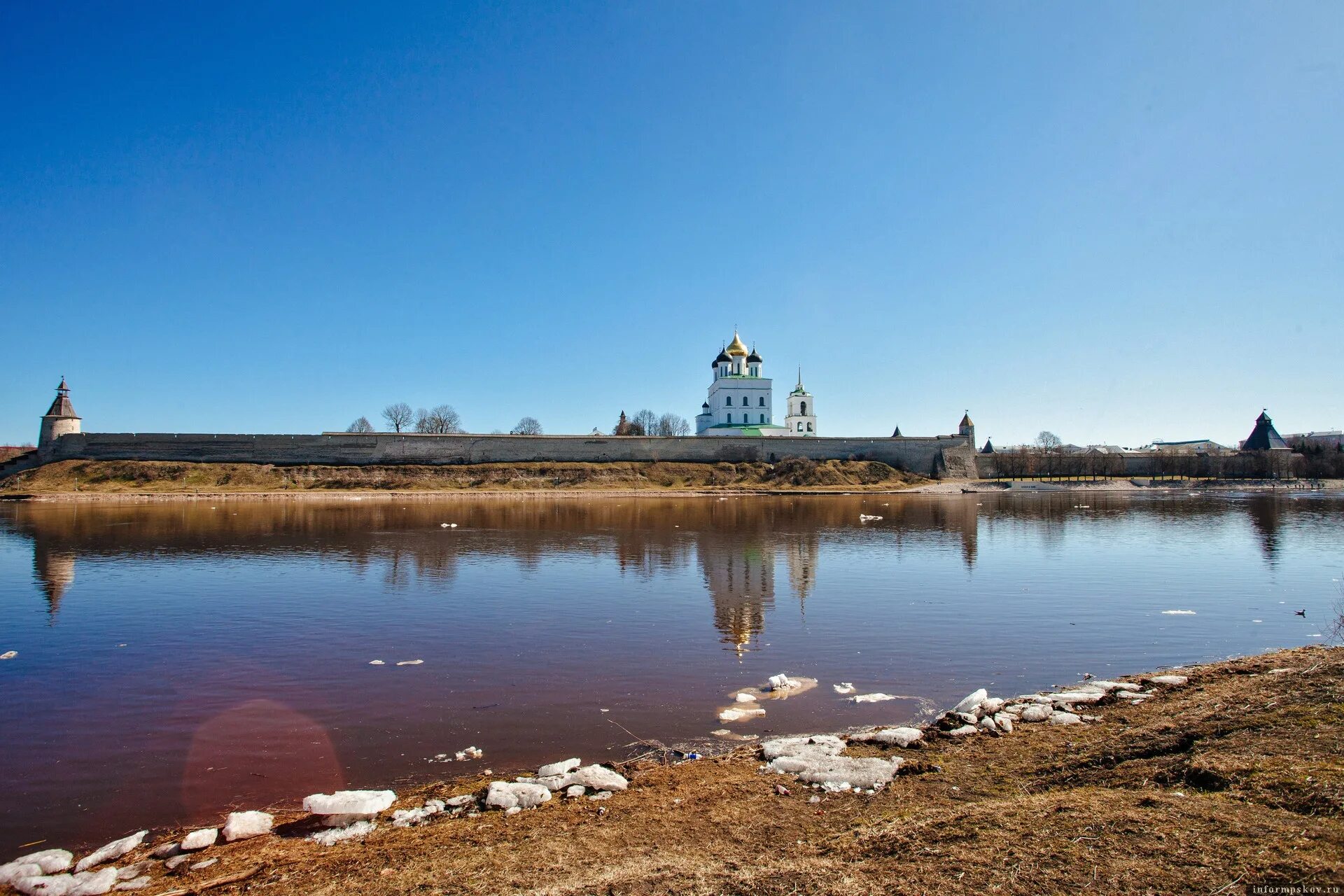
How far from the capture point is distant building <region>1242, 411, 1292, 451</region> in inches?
3300

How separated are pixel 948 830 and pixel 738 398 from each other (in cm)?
7681

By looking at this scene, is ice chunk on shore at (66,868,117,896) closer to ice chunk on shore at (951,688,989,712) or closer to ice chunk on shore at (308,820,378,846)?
ice chunk on shore at (308,820,378,846)

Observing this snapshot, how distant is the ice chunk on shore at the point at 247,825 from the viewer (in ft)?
18.2

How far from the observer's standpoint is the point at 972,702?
26.2 ft

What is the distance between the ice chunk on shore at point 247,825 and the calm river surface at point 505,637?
0.53 metres

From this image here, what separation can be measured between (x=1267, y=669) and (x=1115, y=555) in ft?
50.4

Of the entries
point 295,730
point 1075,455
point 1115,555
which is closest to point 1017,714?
point 295,730

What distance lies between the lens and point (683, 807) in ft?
18.3

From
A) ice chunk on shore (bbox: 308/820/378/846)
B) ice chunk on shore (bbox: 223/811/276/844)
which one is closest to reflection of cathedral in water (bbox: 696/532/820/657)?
ice chunk on shore (bbox: 308/820/378/846)

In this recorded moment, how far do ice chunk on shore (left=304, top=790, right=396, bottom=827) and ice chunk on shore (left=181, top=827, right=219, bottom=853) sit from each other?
2.13 feet

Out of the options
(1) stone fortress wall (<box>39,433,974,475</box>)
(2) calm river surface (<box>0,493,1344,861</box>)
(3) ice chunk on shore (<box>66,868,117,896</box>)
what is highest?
(1) stone fortress wall (<box>39,433,974,475</box>)

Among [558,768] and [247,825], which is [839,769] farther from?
[247,825]

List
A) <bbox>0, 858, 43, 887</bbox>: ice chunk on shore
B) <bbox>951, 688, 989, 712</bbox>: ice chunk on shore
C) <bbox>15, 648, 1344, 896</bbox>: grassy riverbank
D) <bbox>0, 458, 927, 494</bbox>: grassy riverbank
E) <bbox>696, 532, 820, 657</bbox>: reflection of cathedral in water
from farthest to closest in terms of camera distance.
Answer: <bbox>0, 458, 927, 494</bbox>: grassy riverbank → <bbox>696, 532, 820, 657</bbox>: reflection of cathedral in water → <bbox>951, 688, 989, 712</bbox>: ice chunk on shore → <bbox>0, 858, 43, 887</bbox>: ice chunk on shore → <bbox>15, 648, 1344, 896</bbox>: grassy riverbank

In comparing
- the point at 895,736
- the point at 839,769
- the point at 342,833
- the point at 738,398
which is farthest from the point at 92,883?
the point at 738,398
